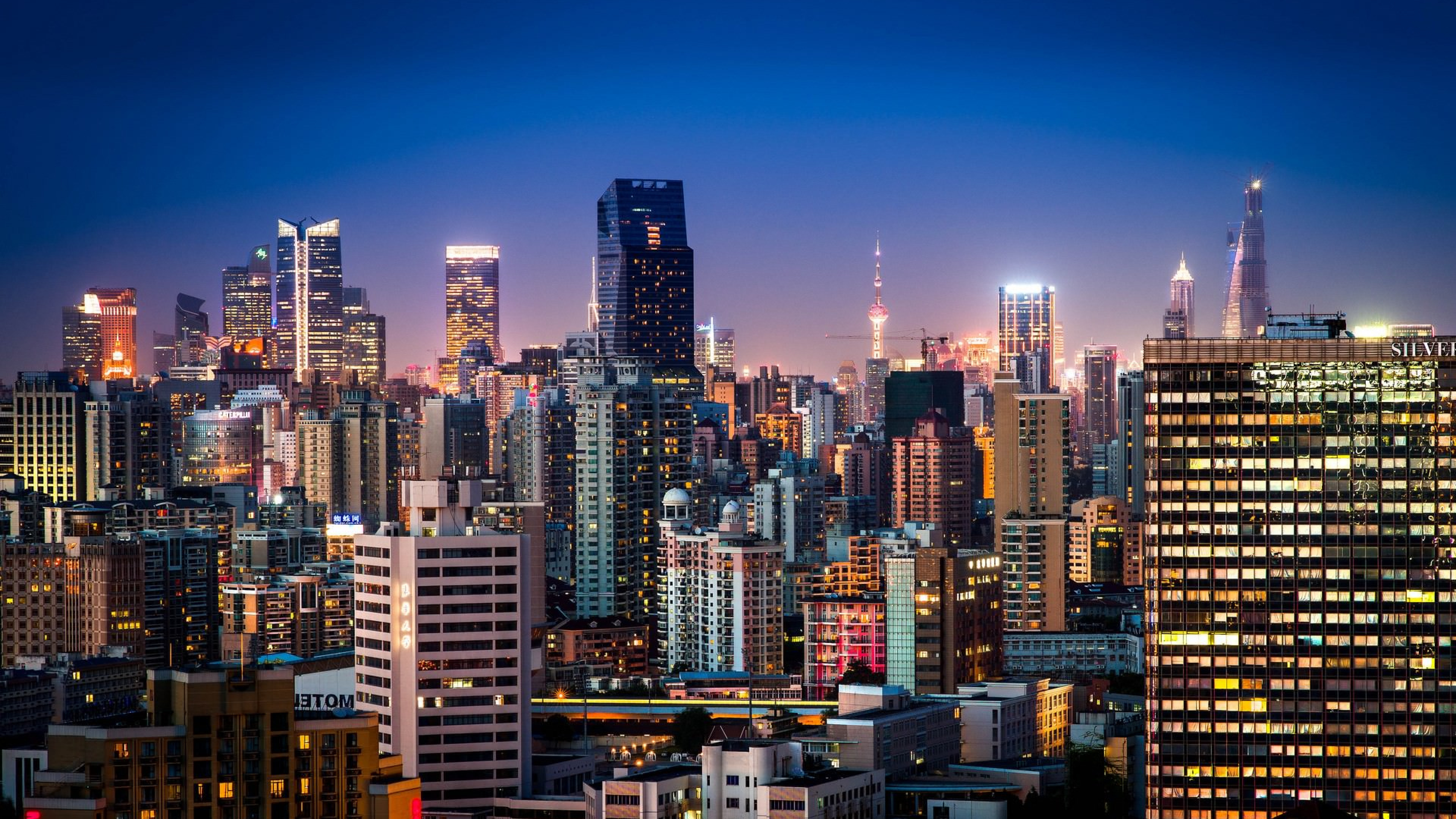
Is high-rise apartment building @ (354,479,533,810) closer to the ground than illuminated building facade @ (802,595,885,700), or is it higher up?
higher up

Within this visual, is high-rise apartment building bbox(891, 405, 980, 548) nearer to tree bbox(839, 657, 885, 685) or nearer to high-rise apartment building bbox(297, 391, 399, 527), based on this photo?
high-rise apartment building bbox(297, 391, 399, 527)

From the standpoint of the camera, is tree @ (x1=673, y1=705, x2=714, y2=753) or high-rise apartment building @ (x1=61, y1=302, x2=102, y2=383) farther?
high-rise apartment building @ (x1=61, y1=302, x2=102, y2=383)

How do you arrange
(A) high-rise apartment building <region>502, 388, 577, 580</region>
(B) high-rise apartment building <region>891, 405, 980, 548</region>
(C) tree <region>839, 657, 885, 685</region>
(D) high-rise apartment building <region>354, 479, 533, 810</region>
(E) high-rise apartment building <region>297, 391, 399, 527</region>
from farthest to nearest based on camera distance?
(E) high-rise apartment building <region>297, 391, 399, 527</region> < (B) high-rise apartment building <region>891, 405, 980, 548</region> < (A) high-rise apartment building <region>502, 388, 577, 580</region> < (C) tree <region>839, 657, 885, 685</region> < (D) high-rise apartment building <region>354, 479, 533, 810</region>

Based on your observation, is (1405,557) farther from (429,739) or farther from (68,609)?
(68,609)

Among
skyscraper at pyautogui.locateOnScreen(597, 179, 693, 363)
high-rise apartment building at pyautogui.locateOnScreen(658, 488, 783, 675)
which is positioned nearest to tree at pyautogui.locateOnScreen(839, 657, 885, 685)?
high-rise apartment building at pyautogui.locateOnScreen(658, 488, 783, 675)

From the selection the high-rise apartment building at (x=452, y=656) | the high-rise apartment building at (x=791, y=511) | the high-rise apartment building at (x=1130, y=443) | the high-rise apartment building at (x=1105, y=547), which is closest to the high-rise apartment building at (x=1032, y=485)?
the high-rise apartment building at (x=1105, y=547)

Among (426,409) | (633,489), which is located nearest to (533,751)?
(633,489)

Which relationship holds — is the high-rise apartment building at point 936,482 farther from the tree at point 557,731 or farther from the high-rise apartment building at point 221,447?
the tree at point 557,731
